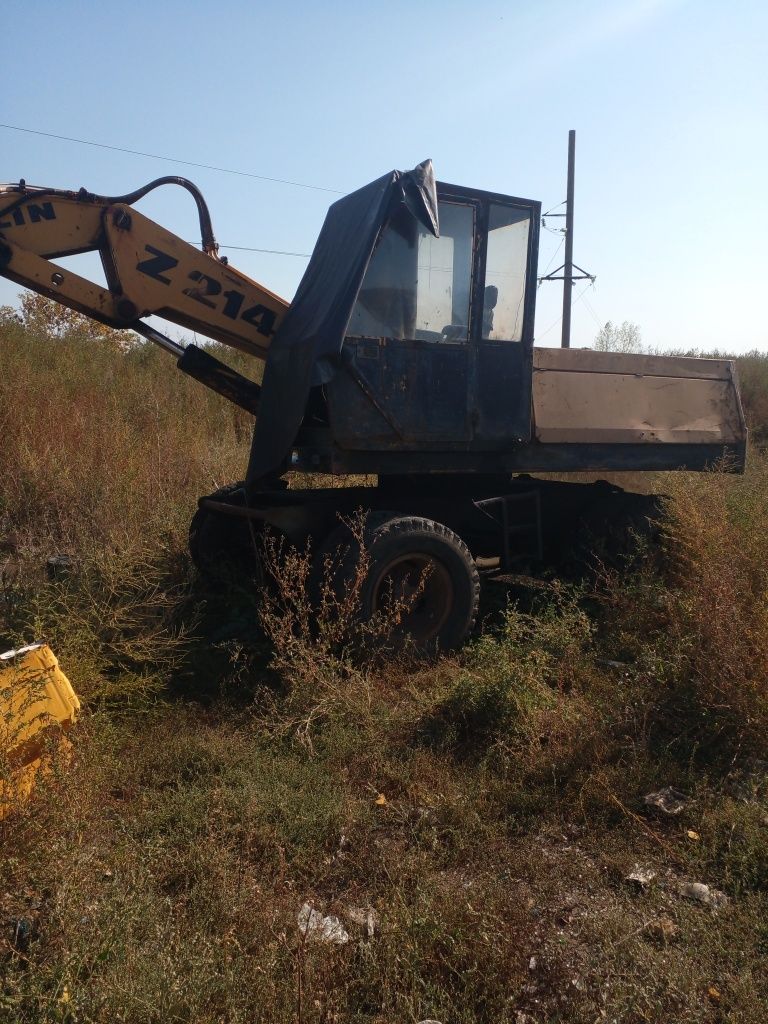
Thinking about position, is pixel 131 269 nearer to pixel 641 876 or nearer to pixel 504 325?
pixel 504 325

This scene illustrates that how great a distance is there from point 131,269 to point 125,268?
0.13 feet

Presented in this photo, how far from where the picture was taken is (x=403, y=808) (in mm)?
3803

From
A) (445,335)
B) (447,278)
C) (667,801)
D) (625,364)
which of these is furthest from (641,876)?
(625,364)

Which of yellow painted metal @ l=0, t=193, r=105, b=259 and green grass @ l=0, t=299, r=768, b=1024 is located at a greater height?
yellow painted metal @ l=0, t=193, r=105, b=259

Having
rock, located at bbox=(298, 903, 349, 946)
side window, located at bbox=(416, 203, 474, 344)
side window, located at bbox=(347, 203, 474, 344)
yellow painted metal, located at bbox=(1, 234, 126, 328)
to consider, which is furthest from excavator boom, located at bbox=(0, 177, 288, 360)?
rock, located at bbox=(298, 903, 349, 946)

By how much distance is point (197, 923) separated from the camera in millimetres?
2934

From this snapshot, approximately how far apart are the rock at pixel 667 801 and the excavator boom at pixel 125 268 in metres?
4.09

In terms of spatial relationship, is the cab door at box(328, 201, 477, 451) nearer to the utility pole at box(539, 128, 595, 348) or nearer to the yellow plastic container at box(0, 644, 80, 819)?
the yellow plastic container at box(0, 644, 80, 819)

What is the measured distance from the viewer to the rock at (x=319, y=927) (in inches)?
114

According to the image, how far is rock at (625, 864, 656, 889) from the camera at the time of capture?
330 cm

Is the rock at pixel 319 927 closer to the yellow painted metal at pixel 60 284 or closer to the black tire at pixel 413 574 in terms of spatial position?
the black tire at pixel 413 574

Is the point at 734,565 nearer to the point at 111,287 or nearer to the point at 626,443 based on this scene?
the point at 626,443

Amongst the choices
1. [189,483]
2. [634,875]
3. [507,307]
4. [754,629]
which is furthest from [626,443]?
[189,483]

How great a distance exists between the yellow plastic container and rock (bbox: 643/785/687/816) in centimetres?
254
